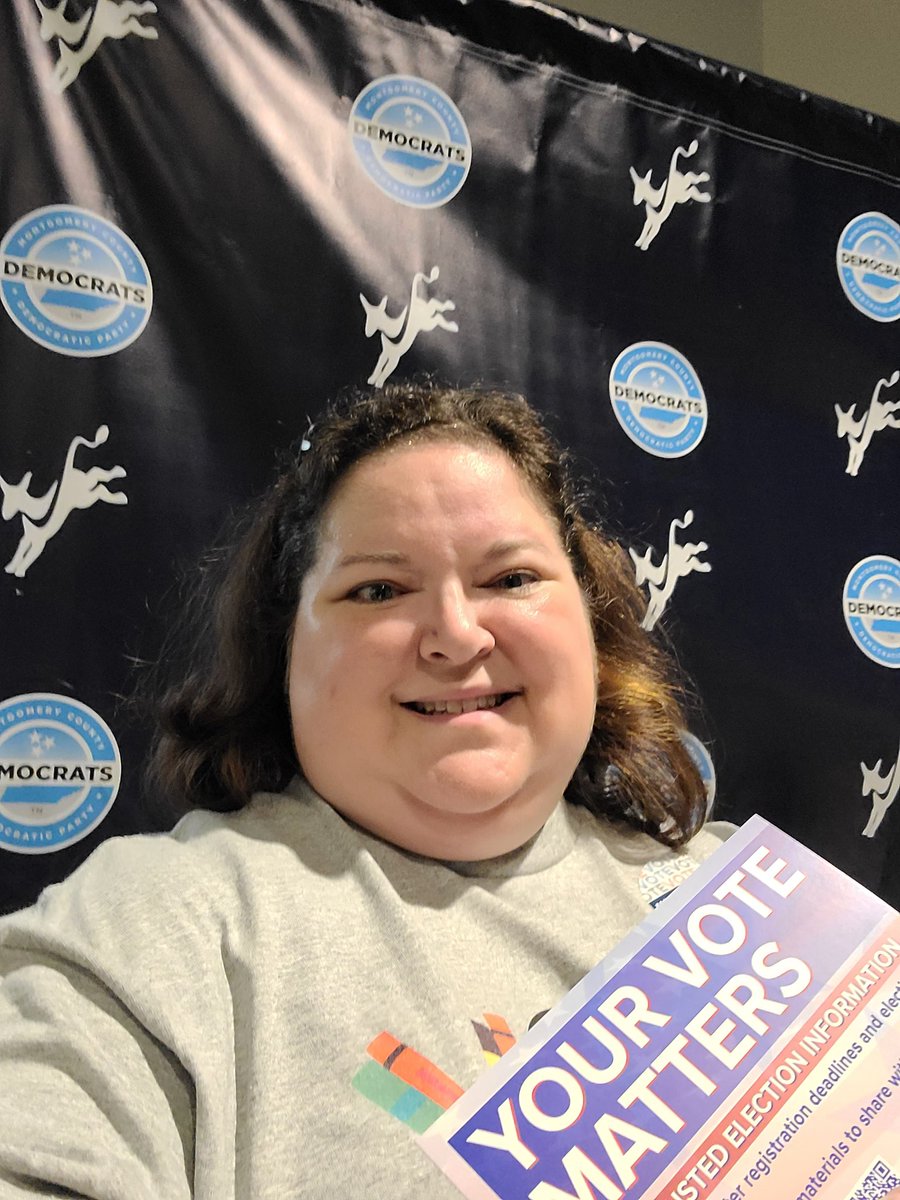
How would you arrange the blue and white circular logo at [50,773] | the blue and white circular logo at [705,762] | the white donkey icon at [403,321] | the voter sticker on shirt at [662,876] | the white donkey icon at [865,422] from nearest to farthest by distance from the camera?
the voter sticker on shirt at [662,876] < the blue and white circular logo at [50,773] < the white donkey icon at [403,321] < the blue and white circular logo at [705,762] < the white donkey icon at [865,422]

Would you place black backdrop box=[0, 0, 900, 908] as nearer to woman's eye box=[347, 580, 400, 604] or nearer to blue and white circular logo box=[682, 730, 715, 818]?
blue and white circular logo box=[682, 730, 715, 818]

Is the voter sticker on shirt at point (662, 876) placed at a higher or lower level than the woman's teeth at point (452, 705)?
lower

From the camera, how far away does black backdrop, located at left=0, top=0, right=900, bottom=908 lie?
3.60 feet

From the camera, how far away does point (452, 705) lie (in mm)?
809

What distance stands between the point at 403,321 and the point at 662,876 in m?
0.79

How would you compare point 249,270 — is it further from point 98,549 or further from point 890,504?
point 890,504

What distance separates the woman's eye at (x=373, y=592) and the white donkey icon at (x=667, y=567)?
66 cm

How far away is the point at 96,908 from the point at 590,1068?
14.4 inches

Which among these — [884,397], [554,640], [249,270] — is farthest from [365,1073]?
[884,397]

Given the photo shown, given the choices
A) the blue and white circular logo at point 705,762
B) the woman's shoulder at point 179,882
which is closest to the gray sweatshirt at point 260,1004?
the woman's shoulder at point 179,882

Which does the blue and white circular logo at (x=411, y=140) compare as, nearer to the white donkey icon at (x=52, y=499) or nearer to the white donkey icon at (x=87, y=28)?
the white donkey icon at (x=87, y=28)

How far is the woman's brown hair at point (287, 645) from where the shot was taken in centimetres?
91

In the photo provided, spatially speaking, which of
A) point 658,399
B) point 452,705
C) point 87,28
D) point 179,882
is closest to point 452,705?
→ point 452,705

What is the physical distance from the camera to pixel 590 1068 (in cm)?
52
